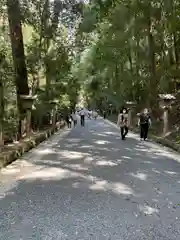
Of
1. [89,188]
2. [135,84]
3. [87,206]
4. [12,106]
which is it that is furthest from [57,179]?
[135,84]

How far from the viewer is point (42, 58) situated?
Answer: 25.3 meters

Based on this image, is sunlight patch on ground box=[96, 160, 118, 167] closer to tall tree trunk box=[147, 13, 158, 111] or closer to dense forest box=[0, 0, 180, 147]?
dense forest box=[0, 0, 180, 147]

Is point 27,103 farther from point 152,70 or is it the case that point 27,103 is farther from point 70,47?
point 152,70

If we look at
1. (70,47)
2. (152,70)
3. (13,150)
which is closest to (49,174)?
(13,150)

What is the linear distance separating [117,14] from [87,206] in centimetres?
2048

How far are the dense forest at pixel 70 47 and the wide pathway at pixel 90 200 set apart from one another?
13.6 ft

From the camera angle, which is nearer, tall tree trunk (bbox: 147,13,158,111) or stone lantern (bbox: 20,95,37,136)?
stone lantern (bbox: 20,95,37,136)

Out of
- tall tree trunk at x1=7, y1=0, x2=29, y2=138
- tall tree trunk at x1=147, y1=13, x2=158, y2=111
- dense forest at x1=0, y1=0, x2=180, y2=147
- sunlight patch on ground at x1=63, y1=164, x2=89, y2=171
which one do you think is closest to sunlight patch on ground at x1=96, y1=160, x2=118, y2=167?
sunlight patch on ground at x1=63, y1=164, x2=89, y2=171

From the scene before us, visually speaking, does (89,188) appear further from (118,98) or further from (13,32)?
(118,98)

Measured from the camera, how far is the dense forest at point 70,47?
16797mm

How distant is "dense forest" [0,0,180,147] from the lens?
661 inches

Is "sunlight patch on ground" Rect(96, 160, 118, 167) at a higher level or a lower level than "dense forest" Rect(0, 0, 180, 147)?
lower

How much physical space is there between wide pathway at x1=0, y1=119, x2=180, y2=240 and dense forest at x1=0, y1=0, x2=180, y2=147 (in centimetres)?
415

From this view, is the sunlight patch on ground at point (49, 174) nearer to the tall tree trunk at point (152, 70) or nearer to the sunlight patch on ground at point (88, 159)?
the sunlight patch on ground at point (88, 159)
